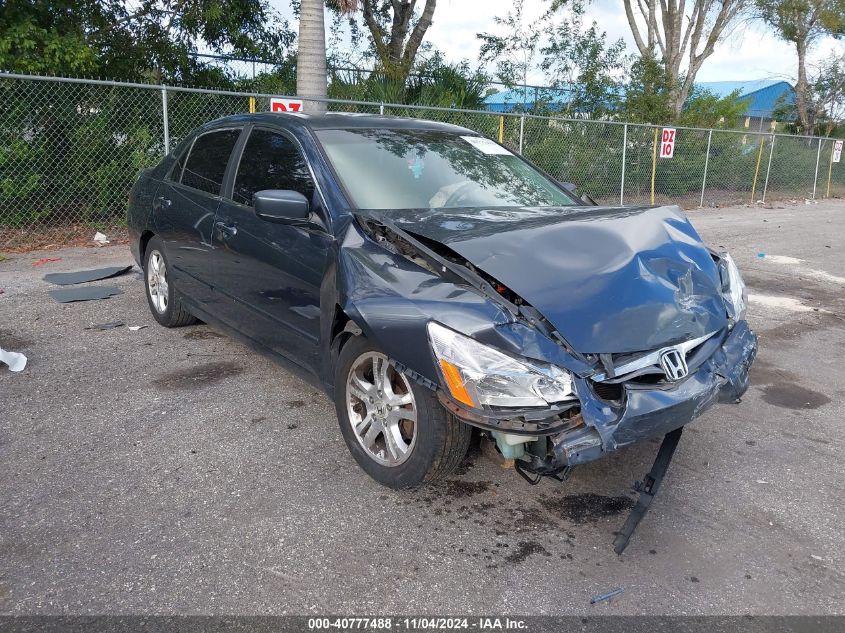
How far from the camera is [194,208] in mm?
4922

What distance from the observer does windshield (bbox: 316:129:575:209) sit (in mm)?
3895

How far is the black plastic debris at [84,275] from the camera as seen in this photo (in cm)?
746

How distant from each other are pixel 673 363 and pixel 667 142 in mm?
14217

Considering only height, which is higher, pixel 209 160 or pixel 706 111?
pixel 706 111

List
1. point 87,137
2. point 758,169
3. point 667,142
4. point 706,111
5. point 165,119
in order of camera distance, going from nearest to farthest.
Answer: point 165,119, point 87,137, point 667,142, point 758,169, point 706,111

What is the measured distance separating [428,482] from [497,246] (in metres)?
1.13

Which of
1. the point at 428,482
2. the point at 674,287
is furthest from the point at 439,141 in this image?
the point at 428,482

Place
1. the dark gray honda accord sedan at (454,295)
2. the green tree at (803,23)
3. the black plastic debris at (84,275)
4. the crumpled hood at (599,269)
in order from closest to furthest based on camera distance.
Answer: the dark gray honda accord sedan at (454,295), the crumpled hood at (599,269), the black plastic debris at (84,275), the green tree at (803,23)

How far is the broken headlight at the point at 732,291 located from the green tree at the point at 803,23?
81.2ft

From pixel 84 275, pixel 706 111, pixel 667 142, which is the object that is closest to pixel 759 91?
pixel 706 111

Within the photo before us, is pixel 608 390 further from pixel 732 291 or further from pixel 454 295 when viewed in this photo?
pixel 732 291

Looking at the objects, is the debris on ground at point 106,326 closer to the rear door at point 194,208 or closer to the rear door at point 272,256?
the rear door at point 194,208

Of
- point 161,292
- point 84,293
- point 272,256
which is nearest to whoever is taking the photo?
point 272,256

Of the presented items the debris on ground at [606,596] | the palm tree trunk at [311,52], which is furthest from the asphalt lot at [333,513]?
the palm tree trunk at [311,52]
